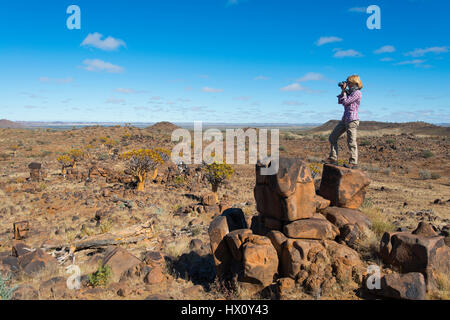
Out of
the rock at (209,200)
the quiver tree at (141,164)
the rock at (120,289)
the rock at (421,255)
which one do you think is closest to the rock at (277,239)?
the rock at (421,255)

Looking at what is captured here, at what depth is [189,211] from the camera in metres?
11.6

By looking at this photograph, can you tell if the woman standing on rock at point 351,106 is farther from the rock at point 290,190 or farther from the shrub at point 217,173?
the shrub at point 217,173

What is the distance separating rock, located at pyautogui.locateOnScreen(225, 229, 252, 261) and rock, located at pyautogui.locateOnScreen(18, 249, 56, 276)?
446 centimetres

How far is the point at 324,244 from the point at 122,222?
7.54m

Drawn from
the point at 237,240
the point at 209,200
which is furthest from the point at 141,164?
the point at 237,240

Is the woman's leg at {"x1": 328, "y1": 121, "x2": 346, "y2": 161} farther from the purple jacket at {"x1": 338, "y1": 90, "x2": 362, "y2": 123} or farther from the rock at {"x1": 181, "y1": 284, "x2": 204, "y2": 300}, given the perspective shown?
→ the rock at {"x1": 181, "y1": 284, "x2": 204, "y2": 300}

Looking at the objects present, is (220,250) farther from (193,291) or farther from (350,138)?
(350,138)

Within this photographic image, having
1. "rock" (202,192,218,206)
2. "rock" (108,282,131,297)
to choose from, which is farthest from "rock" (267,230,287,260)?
"rock" (202,192,218,206)

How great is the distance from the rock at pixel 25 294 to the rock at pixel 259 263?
4.03 m

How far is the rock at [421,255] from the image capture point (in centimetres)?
449

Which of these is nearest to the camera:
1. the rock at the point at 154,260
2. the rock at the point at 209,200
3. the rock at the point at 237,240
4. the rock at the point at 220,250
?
the rock at the point at 237,240

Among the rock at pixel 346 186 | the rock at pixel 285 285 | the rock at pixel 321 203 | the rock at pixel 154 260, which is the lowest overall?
the rock at pixel 154 260

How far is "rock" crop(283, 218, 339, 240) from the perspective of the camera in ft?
18.0
